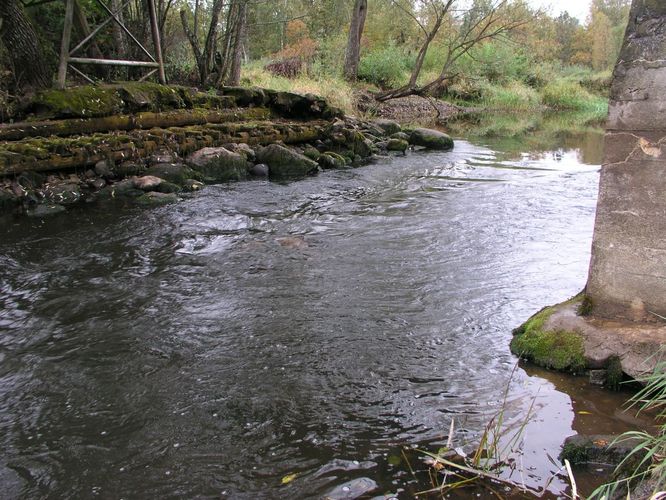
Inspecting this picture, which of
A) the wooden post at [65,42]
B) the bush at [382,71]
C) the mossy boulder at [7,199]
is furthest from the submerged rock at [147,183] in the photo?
the bush at [382,71]

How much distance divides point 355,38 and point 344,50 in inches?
122

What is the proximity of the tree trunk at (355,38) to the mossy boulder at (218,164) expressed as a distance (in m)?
15.4

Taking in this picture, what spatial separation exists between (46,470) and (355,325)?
2.38 metres

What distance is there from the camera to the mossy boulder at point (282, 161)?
11219 mm

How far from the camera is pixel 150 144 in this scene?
9.80 m

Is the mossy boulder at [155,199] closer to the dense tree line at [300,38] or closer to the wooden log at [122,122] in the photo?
the wooden log at [122,122]

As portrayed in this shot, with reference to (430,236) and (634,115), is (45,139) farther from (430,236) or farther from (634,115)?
(634,115)

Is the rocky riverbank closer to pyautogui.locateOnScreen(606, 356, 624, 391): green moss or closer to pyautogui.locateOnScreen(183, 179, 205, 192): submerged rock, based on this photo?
pyautogui.locateOnScreen(183, 179, 205, 192): submerged rock

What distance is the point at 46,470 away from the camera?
2.76 metres

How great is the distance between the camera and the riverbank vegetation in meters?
12.1

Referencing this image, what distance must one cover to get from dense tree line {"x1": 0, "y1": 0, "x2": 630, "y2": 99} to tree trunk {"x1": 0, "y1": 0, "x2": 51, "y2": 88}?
1 centimetres

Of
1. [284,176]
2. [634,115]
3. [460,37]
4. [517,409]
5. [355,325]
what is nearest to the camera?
[517,409]

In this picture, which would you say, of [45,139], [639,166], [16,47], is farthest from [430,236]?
[16,47]

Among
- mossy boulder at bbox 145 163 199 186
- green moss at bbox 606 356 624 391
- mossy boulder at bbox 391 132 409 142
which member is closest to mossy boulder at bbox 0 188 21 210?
mossy boulder at bbox 145 163 199 186
